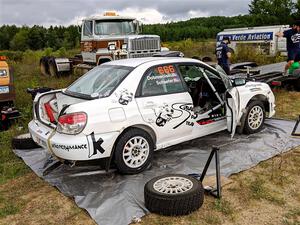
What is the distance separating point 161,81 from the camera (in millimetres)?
5168

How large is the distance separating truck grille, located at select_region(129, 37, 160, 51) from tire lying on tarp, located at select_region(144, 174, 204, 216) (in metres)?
9.27

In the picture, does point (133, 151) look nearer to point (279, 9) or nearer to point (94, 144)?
point (94, 144)

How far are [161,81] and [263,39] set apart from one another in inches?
603

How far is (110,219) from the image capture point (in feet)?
12.6

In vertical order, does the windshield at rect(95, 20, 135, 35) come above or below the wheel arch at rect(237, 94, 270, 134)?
above

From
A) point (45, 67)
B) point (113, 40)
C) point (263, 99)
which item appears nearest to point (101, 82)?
point (263, 99)

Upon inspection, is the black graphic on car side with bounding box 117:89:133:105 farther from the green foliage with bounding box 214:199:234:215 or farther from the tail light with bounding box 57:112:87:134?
the green foliage with bounding box 214:199:234:215

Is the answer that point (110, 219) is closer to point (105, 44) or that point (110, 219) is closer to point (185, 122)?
point (185, 122)

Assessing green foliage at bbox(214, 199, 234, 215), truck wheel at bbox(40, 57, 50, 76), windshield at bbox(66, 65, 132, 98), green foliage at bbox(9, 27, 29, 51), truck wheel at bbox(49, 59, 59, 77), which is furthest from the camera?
green foliage at bbox(9, 27, 29, 51)

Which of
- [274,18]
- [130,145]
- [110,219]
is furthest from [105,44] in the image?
[274,18]

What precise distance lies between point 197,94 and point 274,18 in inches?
1722

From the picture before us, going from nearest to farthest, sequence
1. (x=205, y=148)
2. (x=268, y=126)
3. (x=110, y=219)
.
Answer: (x=110, y=219), (x=205, y=148), (x=268, y=126)

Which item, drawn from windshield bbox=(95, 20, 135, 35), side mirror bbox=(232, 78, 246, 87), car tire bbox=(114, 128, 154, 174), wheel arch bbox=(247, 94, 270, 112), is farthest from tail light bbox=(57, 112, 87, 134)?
windshield bbox=(95, 20, 135, 35)

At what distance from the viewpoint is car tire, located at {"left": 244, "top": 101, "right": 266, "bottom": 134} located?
6223 mm
